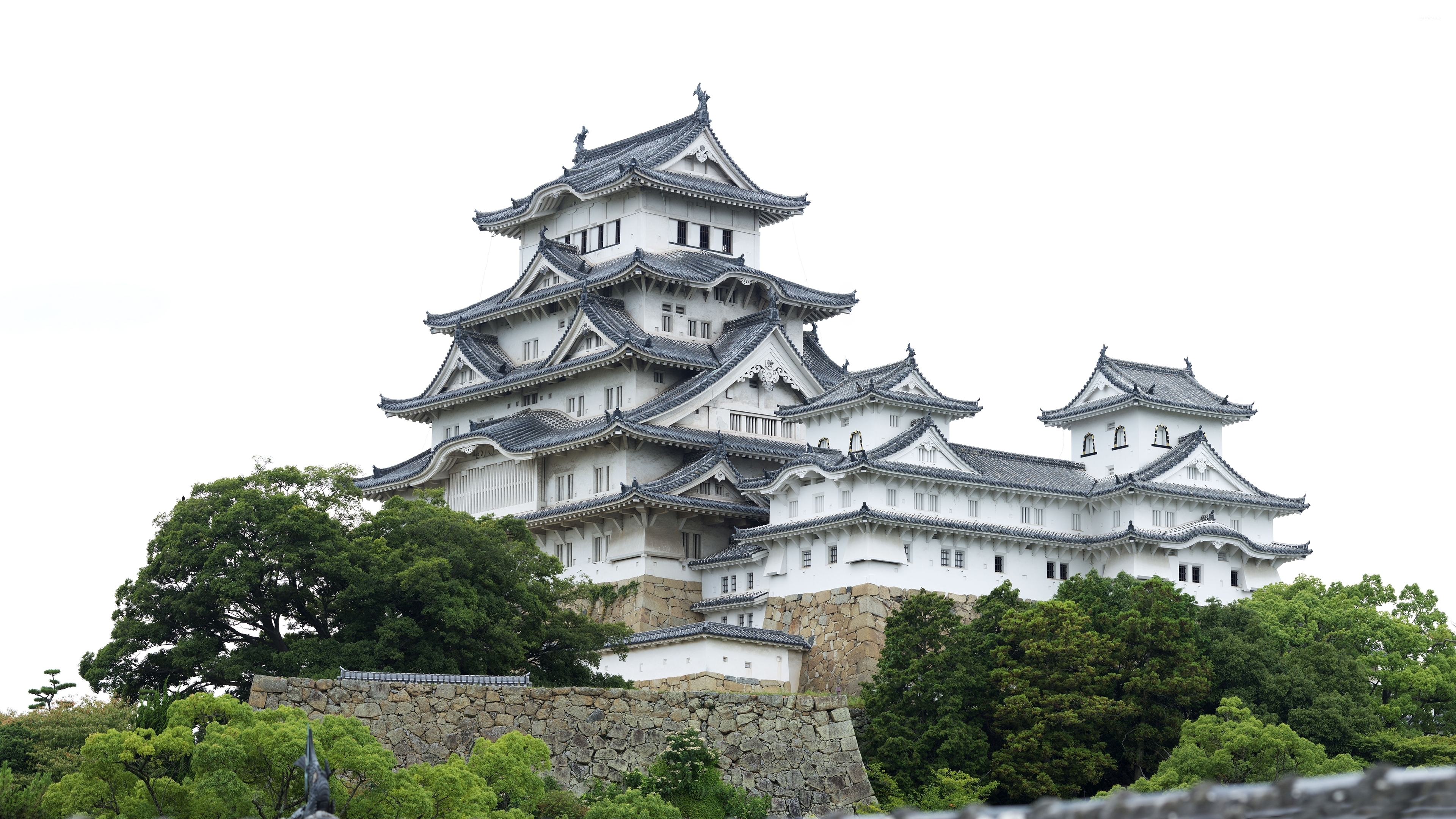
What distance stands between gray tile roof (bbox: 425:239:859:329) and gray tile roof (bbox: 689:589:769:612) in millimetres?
11554

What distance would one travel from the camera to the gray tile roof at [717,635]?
1879 inches

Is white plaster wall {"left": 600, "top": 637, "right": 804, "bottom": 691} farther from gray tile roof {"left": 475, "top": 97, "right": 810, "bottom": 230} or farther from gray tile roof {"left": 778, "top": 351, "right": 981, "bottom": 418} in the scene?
gray tile roof {"left": 475, "top": 97, "right": 810, "bottom": 230}

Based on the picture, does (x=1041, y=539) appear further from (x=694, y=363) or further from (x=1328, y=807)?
(x=1328, y=807)

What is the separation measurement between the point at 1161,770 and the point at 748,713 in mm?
8861

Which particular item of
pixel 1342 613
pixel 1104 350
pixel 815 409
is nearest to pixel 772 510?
pixel 815 409

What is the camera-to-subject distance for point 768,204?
65312mm

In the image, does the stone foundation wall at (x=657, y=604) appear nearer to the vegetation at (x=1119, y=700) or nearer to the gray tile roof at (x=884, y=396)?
the gray tile roof at (x=884, y=396)

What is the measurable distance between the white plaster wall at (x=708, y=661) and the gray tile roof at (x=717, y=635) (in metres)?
0.14

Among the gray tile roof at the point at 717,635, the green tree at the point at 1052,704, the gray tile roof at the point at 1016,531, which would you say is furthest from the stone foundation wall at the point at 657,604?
the green tree at the point at 1052,704

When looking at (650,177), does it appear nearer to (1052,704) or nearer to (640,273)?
(640,273)

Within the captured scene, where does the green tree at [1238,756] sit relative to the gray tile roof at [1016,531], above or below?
below

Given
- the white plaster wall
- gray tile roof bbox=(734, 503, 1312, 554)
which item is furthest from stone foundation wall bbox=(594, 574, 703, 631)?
the white plaster wall

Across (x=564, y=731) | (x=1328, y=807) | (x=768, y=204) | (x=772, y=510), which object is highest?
(x=768, y=204)

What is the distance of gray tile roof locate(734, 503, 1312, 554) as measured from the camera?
50.4 meters
